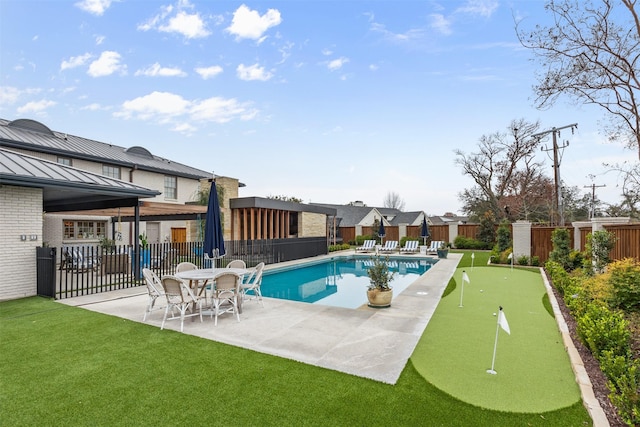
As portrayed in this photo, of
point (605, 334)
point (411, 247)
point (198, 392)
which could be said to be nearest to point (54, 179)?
point (198, 392)

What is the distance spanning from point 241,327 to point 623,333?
223 inches

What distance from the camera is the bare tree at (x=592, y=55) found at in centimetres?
892

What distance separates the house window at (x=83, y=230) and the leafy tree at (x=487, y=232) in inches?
1040

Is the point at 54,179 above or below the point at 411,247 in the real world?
above

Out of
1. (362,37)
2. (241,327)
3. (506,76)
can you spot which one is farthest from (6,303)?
(506,76)

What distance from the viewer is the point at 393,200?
7806 cm

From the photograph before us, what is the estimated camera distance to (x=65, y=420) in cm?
315

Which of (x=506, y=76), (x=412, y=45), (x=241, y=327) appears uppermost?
(x=412, y=45)

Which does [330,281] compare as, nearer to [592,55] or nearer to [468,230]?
[592,55]

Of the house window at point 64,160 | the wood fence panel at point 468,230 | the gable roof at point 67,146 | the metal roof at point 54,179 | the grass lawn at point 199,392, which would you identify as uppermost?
the gable roof at point 67,146

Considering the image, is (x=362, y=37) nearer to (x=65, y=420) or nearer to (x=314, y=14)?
(x=314, y=14)

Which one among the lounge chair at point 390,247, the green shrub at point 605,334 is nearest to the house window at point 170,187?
the lounge chair at point 390,247

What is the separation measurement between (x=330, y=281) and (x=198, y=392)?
10.7 meters

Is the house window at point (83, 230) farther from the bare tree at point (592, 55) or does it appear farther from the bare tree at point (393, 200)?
the bare tree at point (393, 200)
